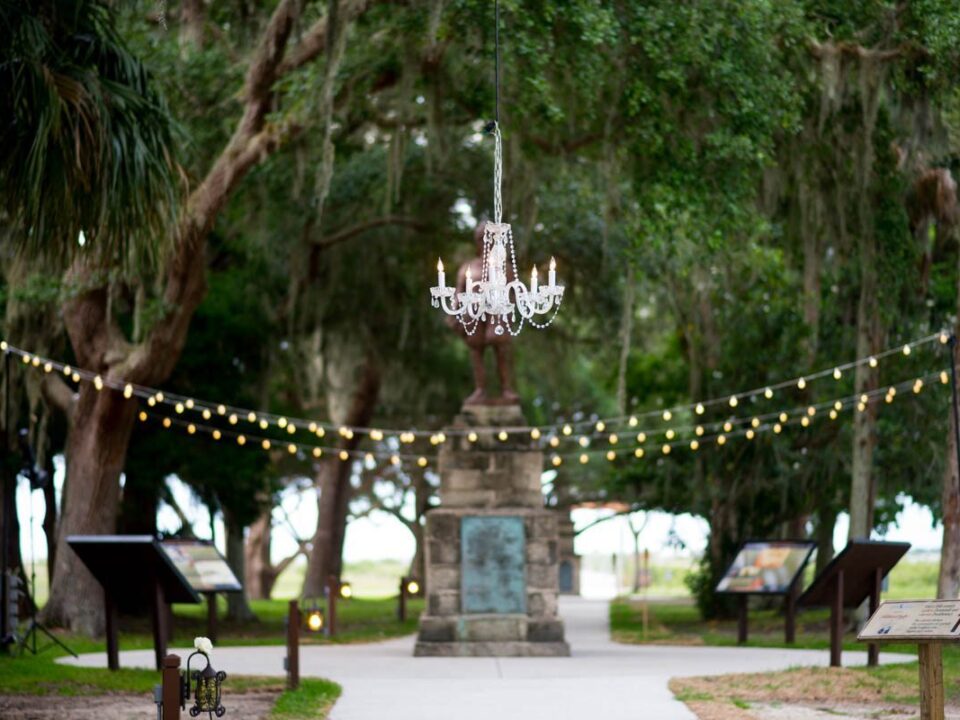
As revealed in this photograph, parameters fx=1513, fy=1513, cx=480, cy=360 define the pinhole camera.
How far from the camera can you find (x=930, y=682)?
29.1 ft

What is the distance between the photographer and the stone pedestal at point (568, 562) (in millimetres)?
43906

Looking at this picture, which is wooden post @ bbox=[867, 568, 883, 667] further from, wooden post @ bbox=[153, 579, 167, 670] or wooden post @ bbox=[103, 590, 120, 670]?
wooden post @ bbox=[103, 590, 120, 670]

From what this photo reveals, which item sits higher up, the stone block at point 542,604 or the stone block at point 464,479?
the stone block at point 464,479

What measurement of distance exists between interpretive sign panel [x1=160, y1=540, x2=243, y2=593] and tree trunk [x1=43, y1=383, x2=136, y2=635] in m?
1.64

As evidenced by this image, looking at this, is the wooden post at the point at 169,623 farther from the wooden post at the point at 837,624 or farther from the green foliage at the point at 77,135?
the wooden post at the point at 837,624

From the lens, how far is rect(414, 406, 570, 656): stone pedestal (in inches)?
674

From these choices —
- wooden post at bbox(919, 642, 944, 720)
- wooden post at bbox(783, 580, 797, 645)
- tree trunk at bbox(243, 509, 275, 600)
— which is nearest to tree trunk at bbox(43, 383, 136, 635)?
wooden post at bbox(783, 580, 797, 645)

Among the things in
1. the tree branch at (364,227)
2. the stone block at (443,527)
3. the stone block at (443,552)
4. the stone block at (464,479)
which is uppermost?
the tree branch at (364,227)

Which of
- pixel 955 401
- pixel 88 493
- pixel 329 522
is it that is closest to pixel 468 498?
pixel 88 493

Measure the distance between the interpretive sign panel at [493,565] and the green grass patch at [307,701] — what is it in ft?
14.1

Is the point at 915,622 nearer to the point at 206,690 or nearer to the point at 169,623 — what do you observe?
the point at 206,690

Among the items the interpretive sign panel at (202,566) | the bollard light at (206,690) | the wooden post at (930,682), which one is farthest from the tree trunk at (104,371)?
the wooden post at (930,682)

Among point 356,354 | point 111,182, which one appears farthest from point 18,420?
point 111,182

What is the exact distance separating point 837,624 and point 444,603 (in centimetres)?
A: 500
